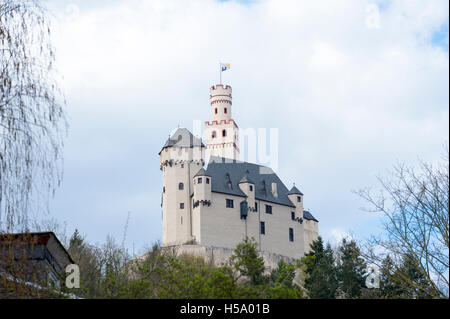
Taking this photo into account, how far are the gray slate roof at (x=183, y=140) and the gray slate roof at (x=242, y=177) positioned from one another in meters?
3.12

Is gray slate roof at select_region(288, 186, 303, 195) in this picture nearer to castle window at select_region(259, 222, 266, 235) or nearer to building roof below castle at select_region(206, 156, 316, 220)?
building roof below castle at select_region(206, 156, 316, 220)

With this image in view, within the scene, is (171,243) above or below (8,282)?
above

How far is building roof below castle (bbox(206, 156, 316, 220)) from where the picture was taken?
78.2 metres

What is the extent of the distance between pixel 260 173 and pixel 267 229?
945 cm

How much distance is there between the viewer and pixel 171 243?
74125 millimetres

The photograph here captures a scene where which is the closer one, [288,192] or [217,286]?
[217,286]

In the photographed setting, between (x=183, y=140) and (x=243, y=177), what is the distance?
24.4ft

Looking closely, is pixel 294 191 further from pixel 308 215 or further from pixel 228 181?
pixel 228 181

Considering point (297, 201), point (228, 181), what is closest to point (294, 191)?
point (297, 201)

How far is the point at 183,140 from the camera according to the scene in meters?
80.6

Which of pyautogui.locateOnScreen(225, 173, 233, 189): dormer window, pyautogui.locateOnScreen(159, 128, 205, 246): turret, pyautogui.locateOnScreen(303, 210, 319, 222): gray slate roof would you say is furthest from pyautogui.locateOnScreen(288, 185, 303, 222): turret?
pyautogui.locateOnScreen(159, 128, 205, 246): turret

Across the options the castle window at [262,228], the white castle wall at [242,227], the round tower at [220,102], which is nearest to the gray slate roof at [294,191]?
the white castle wall at [242,227]
